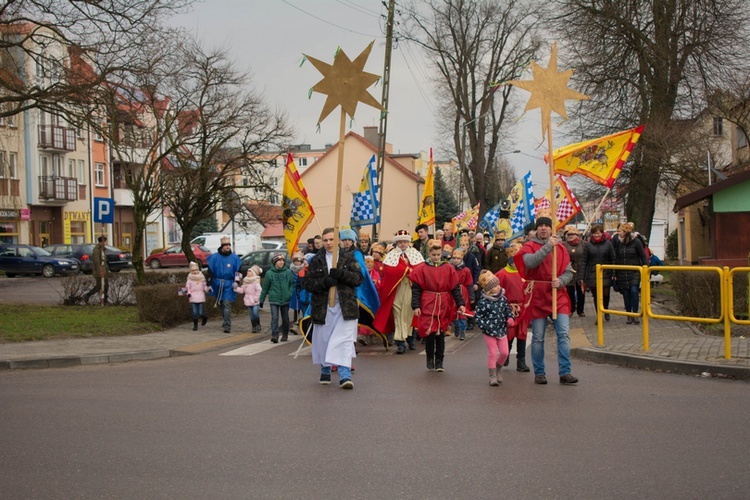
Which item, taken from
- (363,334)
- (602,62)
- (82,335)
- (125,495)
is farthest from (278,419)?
(602,62)

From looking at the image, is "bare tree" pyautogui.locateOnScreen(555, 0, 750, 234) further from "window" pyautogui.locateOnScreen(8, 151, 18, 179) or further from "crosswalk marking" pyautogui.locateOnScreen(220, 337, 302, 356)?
"window" pyautogui.locateOnScreen(8, 151, 18, 179)

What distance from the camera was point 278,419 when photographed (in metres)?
8.23

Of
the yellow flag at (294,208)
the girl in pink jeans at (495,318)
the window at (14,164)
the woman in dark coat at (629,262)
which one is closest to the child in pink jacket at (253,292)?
the yellow flag at (294,208)

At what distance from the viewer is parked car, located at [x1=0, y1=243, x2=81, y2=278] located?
42.8 meters

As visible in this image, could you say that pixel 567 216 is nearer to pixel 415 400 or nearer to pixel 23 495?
pixel 415 400

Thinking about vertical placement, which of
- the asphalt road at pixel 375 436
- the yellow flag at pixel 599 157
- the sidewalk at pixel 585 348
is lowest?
the asphalt road at pixel 375 436

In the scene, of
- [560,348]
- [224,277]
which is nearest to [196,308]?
[224,277]

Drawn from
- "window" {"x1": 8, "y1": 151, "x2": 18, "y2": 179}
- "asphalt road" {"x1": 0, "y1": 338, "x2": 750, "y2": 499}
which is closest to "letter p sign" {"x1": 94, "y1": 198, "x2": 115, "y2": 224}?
"asphalt road" {"x1": 0, "y1": 338, "x2": 750, "y2": 499}

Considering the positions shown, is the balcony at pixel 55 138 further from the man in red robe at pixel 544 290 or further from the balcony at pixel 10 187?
the man in red robe at pixel 544 290

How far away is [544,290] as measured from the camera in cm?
1058

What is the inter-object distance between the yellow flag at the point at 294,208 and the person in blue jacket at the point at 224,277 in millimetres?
2011

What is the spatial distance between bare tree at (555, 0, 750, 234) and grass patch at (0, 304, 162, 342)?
15206 mm

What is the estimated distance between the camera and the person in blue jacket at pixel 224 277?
1723 cm

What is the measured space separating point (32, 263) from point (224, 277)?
94.4 ft
